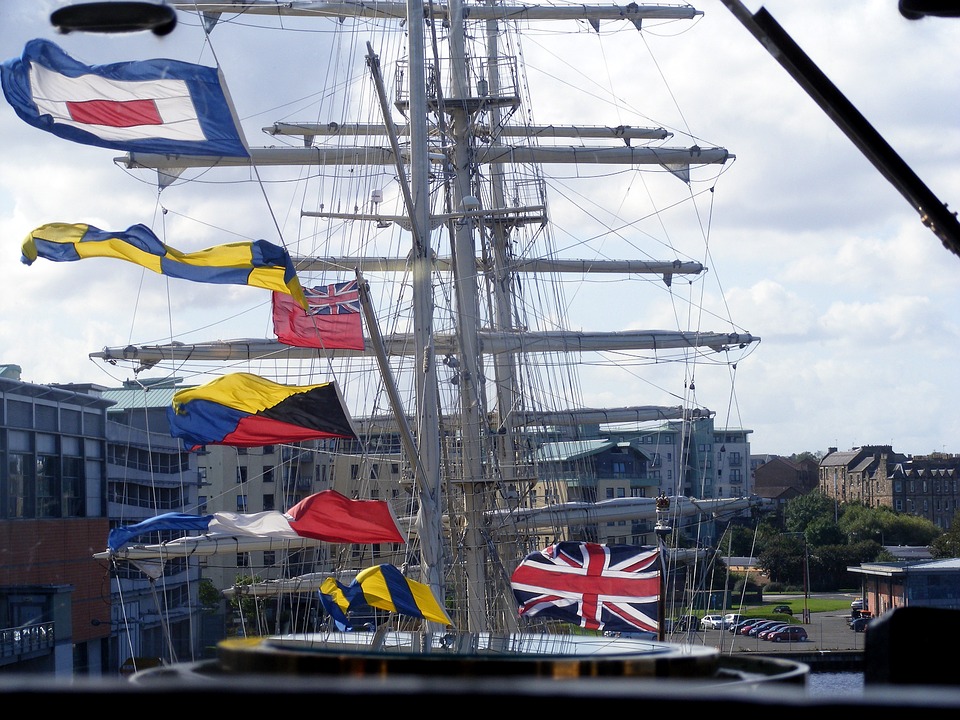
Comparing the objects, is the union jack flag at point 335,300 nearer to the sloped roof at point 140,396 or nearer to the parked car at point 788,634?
the parked car at point 788,634

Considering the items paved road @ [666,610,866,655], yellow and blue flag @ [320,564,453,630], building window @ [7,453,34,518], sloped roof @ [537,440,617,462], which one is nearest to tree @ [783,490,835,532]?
sloped roof @ [537,440,617,462]

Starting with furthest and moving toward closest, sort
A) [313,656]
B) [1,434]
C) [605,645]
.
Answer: [1,434] < [605,645] < [313,656]

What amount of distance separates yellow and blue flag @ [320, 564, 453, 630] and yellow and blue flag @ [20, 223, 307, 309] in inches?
128

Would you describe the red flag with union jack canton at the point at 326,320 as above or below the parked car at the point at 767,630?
above

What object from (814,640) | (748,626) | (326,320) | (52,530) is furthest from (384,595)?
(748,626)

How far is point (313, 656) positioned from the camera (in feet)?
15.3

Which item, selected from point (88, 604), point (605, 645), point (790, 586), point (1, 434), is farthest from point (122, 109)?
point (790, 586)

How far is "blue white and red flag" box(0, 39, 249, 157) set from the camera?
13.0 meters

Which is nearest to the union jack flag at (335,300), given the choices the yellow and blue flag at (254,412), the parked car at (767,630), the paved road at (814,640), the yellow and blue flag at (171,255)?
the yellow and blue flag at (254,412)

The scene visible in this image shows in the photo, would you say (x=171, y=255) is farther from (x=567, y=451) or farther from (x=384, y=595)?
(x=567, y=451)

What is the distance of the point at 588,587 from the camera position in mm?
19078

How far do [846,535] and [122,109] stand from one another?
7808 cm

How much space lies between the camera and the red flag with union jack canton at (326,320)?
18.6 m

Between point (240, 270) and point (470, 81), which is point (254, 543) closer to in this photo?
point (240, 270)
